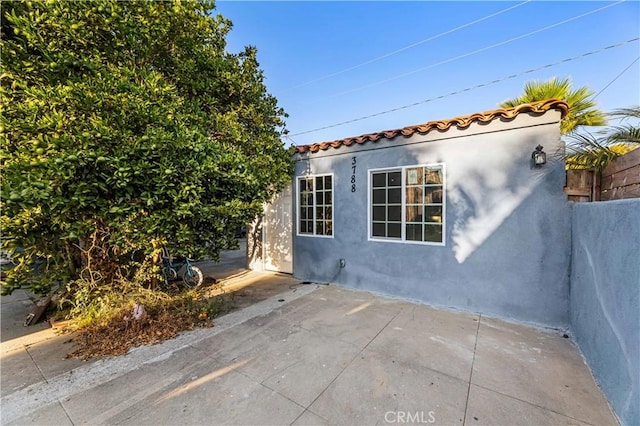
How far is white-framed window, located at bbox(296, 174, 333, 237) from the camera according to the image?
5.88 metres

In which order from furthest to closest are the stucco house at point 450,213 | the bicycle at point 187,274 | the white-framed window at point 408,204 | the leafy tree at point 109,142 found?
1. the bicycle at point 187,274
2. the white-framed window at point 408,204
3. the stucco house at point 450,213
4. the leafy tree at point 109,142

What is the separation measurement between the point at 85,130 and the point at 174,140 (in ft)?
2.70

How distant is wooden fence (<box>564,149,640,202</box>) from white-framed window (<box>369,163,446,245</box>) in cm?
170

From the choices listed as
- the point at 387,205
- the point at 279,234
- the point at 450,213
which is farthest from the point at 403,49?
the point at 279,234

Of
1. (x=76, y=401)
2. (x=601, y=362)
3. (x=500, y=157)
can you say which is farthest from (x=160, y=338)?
(x=500, y=157)

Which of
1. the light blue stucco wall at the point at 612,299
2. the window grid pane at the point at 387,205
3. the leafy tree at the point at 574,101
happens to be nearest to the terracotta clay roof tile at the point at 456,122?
the window grid pane at the point at 387,205

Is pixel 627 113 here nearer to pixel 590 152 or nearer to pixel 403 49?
pixel 590 152

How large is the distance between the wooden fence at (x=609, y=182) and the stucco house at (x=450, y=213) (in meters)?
0.16

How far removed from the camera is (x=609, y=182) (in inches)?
113

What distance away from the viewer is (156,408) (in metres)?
2.15

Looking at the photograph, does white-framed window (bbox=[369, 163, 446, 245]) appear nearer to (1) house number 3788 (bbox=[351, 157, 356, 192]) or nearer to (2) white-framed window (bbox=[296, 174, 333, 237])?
(1) house number 3788 (bbox=[351, 157, 356, 192])

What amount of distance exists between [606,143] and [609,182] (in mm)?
562

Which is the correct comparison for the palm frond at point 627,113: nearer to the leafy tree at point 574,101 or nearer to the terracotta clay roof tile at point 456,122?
the terracotta clay roof tile at point 456,122

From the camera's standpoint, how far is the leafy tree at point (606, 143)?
234cm
